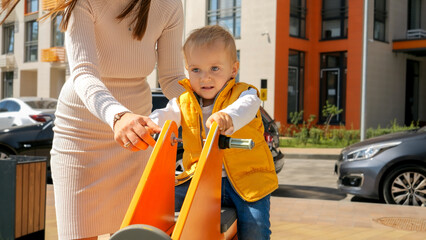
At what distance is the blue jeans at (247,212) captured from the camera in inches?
83.1

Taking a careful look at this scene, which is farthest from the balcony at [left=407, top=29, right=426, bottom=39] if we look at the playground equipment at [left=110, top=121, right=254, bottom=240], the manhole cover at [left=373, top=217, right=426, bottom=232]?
the playground equipment at [left=110, top=121, right=254, bottom=240]

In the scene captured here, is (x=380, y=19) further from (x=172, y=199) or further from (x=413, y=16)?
(x=172, y=199)

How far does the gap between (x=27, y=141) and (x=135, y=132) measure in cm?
796

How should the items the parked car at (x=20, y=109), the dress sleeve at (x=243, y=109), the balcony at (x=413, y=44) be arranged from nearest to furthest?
the dress sleeve at (x=243, y=109) < the parked car at (x=20, y=109) < the balcony at (x=413, y=44)

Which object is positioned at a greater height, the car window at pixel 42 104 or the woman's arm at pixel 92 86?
the woman's arm at pixel 92 86

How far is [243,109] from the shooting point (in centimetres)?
200

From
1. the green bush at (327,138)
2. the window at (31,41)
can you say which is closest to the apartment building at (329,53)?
the green bush at (327,138)

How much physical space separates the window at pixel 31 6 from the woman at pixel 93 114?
36271mm

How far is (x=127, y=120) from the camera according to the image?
69.9 inches

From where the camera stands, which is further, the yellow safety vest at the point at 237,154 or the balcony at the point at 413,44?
the balcony at the point at 413,44

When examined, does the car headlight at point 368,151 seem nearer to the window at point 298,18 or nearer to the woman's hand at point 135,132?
the woman's hand at point 135,132

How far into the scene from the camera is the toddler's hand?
1.83 m

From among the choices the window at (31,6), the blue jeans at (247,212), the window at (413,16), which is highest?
the window at (31,6)

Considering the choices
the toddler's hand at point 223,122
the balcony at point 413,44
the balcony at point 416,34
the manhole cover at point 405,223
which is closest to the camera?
the toddler's hand at point 223,122
